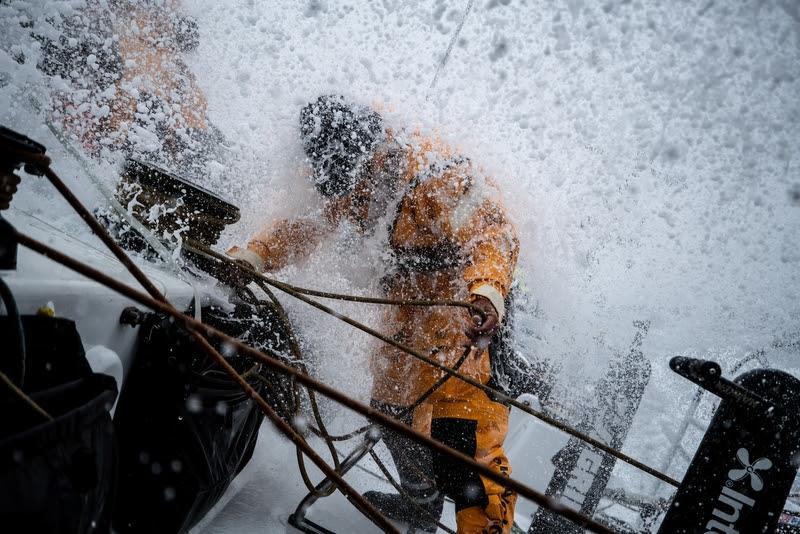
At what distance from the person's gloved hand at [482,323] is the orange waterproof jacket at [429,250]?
6 cm

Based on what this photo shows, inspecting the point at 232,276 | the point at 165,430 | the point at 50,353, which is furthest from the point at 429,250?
the point at 50,353

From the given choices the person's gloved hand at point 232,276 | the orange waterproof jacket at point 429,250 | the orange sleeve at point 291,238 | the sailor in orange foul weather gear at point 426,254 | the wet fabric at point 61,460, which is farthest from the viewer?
the orange sleeve at point 291,238

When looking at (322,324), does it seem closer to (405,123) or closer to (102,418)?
(405,123)

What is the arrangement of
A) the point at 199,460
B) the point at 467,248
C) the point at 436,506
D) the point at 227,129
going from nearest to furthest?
the point at 199,460, the point at 467,248, the point at 436,506, the point at 227,129

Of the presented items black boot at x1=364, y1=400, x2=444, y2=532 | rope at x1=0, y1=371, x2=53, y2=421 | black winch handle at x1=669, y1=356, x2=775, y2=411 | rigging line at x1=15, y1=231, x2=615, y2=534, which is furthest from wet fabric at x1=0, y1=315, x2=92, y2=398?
black boot at x1=364, y1=400, x2=444, y2=532

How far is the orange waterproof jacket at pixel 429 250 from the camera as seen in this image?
2682 mm

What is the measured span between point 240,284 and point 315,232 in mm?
1052

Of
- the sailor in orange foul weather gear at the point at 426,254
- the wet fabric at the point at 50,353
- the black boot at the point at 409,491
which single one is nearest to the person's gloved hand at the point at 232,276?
the sailor in orange foul weather gear at the point at 426,254

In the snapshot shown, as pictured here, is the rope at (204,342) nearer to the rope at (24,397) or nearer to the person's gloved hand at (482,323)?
the rope at (24,397)

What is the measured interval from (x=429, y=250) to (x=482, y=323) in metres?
→ 0.73

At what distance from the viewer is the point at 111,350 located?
149 centimetres

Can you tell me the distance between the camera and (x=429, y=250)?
288 centimetres

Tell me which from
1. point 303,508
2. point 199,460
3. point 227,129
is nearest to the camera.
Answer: point 199,460

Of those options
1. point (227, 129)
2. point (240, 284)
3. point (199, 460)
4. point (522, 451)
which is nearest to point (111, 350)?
point (199, 460)
